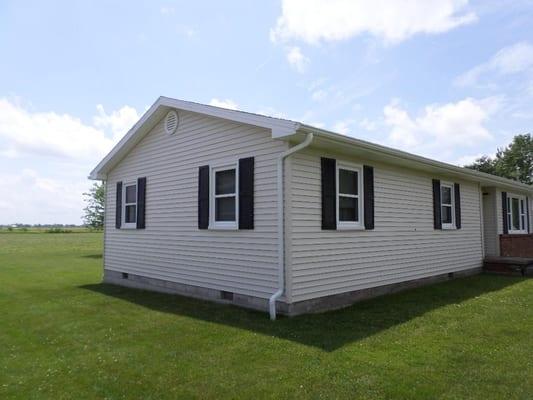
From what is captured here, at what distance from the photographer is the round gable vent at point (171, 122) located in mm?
9141

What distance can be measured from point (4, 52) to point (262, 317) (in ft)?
28.0

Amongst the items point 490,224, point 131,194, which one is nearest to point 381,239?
point 131,194

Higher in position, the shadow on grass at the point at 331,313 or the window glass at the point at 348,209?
the window glass at the point at 348,209

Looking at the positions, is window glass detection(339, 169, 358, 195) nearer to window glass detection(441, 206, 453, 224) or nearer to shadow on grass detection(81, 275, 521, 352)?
shadow on grass detection(81, 275, 521, 352)

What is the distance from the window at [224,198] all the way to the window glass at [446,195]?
251 inches

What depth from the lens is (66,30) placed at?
9.37 meters

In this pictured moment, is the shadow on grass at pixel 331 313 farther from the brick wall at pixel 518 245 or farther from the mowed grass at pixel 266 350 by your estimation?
the brick wall at pixel 518 245

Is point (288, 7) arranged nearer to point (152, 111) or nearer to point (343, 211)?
point (152, 111)

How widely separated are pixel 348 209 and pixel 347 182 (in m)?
0.53

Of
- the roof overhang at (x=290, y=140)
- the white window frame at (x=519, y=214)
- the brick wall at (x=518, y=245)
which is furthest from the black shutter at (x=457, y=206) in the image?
the white window frame at (x=519, y=214)

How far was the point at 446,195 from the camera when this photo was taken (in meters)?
11.2

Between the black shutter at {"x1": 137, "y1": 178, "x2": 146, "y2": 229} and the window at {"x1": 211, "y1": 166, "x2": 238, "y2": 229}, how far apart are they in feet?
9.10

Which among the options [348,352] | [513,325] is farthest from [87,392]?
[513,325]

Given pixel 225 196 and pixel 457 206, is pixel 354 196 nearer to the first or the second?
pixel 225 196
